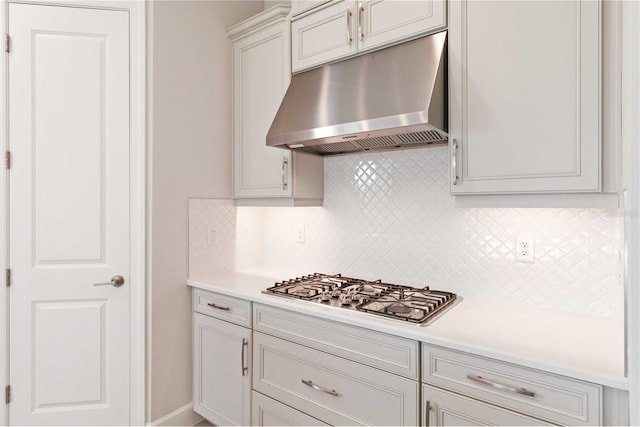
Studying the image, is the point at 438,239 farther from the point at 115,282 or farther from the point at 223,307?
the point at 115,282

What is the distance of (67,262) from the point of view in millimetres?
2064

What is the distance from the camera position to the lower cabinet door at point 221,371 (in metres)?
1.99

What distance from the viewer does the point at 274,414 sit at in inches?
73.3

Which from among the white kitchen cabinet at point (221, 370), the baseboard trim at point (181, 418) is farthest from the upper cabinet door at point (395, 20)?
the baseboard trim at point (181, 418)

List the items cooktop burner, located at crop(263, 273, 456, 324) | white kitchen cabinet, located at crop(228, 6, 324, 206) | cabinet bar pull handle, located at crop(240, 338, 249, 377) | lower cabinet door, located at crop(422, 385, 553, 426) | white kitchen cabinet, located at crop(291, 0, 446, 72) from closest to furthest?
lower cabinet door, located at crop(422, 385, 553, 426) < cooktop burner, located at crop(263, 273, 456, 324) < white kitchen cabinet, located at crop(291, 0, 446, 72) < cabinet bar pull handle, located at crop(240, 338, 249, 377) < white kitchen cabinet, located at crop(228, 6, 324, 206)

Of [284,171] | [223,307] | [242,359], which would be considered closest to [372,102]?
[284,171]

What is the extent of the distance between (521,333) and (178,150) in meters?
1.95

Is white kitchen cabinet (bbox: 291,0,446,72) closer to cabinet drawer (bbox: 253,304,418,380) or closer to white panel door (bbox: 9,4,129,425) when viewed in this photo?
white panel door (bbox: 9,4,129,425)

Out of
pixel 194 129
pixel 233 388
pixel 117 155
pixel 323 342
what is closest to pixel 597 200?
pixel 323 342

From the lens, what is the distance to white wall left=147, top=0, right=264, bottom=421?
215 cm

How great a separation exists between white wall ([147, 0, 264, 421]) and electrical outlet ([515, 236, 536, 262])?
5.59 feet

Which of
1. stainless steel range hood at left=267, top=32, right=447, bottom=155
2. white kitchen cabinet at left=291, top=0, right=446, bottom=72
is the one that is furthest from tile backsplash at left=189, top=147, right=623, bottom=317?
white kitchen cabinet at left=291, top=0, right=446, bottom=72

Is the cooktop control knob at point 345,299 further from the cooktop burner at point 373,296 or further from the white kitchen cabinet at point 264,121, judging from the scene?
the white kitchen cabinet at point 264,121

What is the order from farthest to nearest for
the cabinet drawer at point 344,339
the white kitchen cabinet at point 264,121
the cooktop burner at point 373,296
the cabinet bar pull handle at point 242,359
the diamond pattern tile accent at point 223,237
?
the diamond pattern tile accent at point 223,237
the white kitchen cabinet at point 264,121
the cabinet bar pull handle at point 242,359
the cooktop burner at point 373,296
the cabinet drawer at point 344,339
